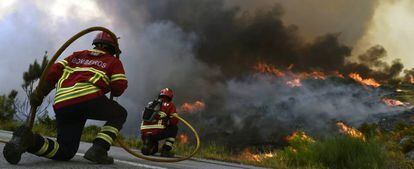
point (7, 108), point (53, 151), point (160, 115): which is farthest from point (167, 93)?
point (7, 108)

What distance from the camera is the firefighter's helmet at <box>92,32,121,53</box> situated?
15.4 feet

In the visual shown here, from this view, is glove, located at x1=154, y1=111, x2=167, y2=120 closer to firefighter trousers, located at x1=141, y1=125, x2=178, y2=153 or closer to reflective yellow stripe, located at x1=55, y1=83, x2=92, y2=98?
firefighter trousers, located at x1=141, y1=125, x2=178, y2=153

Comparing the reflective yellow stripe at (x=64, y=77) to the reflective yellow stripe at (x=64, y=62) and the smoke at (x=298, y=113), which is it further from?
the smoke at (x=298, y=113)

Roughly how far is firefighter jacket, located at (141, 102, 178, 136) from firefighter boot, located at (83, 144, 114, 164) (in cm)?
376

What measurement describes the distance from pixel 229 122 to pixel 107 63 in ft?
519

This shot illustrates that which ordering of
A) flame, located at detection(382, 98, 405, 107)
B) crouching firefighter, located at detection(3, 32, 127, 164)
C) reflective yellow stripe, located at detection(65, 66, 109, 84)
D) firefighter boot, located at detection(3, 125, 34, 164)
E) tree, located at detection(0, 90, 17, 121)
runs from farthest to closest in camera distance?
1. flame, located at detection(382, 98, 405, 107)
2. tree, located at detection(0, 90, 17, 121)
3. reflective yellow stripe, located at detection(65, 66, 109, 84)
4. crouching firefighter, located at detection(3, 32, 127, 164)
5. firefighter boot, located at detection(3, 125, 34, 164)

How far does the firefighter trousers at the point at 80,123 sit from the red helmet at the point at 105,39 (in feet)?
2.09

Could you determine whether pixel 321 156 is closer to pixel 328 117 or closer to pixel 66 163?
pixel 66 163

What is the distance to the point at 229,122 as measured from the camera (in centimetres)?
16188

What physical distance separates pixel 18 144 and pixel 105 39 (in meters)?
1.42

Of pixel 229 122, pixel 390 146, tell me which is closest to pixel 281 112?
pixel 229 122

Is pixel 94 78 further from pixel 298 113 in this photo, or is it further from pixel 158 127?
pixel 298 113

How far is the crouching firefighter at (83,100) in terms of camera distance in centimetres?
425

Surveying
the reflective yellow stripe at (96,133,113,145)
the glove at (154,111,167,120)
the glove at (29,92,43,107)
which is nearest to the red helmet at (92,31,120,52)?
the glove at (29,92,43,107)
